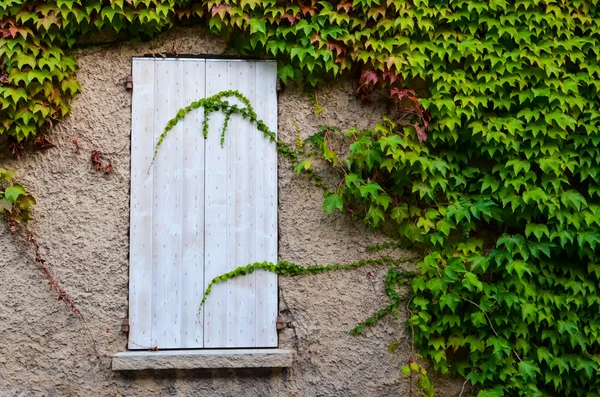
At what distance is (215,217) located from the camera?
13.2 ft

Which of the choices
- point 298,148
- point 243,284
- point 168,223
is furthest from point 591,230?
point 168,223

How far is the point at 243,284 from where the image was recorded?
13.1 ft

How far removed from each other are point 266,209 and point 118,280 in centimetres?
116

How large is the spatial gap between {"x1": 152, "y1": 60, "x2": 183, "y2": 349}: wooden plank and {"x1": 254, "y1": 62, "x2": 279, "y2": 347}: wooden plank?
57 cm

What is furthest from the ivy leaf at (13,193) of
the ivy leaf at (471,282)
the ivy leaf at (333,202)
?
the ivy leaf at (471,282)

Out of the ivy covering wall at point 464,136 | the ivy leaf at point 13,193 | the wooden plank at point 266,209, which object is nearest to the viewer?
the ivy leaf at point 13,193

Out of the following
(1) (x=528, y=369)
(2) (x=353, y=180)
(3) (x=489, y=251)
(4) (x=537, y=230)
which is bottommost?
(1) (x=528, y=369)

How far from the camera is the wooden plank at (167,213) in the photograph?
391 centimetres

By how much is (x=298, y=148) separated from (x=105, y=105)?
4.72ft

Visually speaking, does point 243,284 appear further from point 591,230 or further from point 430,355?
point 591,230

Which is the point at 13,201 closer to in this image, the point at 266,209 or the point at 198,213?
the point at 198,213

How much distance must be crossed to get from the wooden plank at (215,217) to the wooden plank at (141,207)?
0.40 meters

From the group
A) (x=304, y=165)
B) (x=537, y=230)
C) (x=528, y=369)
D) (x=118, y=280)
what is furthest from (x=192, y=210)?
(x=528, y=369)

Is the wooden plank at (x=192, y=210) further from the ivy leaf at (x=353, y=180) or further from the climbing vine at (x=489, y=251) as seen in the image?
the ivy leaf at (x=353, y=180)
